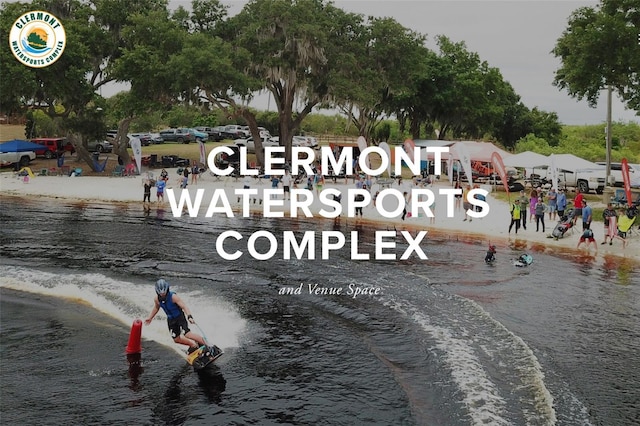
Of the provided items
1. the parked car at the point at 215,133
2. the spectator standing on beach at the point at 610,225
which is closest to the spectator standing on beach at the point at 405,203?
the spectator standing on beach at the point at 610,225

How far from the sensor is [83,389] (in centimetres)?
1195

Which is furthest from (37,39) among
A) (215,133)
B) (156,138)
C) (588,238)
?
(588,238)

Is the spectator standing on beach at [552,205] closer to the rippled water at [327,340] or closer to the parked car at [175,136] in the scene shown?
the rippled water at [327,340]

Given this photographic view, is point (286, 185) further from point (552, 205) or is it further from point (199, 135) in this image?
point (199, 135)

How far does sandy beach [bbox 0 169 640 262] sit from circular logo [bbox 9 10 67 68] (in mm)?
8424

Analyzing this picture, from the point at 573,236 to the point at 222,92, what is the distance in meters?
28.5

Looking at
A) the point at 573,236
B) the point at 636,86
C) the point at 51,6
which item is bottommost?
the point at 573,236

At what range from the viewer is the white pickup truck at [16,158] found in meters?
48.9

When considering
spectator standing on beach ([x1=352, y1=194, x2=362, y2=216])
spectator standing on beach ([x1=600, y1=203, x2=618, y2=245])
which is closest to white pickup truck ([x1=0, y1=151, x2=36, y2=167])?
spectator standing on beach ([x1=352, y1=194, x2=362, y2=216])

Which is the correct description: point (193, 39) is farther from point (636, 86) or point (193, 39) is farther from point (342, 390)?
point (342, 390)

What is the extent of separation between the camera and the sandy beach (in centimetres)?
2650

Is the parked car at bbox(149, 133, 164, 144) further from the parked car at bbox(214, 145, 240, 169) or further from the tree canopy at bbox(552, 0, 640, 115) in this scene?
the tree canopy at bbox(552, 0, 640, 115)

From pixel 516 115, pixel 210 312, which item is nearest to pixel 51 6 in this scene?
pixel 210 312

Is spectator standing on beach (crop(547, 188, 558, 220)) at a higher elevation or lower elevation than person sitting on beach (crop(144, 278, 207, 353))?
higher
